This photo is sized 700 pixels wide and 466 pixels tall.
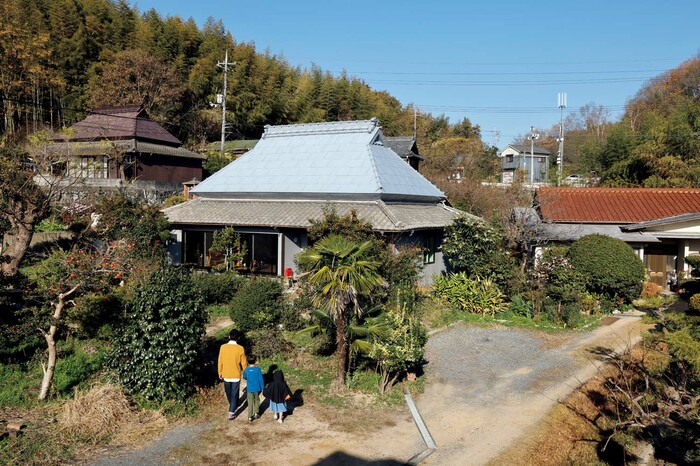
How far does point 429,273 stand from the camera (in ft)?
63.0

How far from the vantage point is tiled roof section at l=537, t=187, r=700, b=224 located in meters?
20.2

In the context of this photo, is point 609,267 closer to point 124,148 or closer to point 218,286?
point 218,286

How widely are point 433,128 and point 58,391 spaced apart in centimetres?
5948

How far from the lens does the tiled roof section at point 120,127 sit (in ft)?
94.0

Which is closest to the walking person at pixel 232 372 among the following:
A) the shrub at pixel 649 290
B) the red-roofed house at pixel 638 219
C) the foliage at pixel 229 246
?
the foliage at pixel 229 246

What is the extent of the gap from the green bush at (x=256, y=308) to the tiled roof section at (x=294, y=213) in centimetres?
415

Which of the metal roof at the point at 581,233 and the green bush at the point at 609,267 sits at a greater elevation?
the metal roof at the point at 581,233

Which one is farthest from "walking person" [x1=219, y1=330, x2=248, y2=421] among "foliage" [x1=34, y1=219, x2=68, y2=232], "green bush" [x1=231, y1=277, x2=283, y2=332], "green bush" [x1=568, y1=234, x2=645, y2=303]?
"foliage" [x1=34, y1=219, x2=68, y2=232]

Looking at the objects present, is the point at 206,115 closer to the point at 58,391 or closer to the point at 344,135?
the point at 344,135

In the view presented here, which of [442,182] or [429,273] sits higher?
[442,182]

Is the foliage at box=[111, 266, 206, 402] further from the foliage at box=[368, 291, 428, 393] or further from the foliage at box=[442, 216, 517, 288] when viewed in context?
the foliage at box=[442, 216, 517, 288]

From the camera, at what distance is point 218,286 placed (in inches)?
616

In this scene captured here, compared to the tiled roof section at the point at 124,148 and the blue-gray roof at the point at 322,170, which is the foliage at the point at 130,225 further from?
the tiled roof section at the point at 124,148

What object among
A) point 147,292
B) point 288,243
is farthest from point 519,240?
point 147,292
